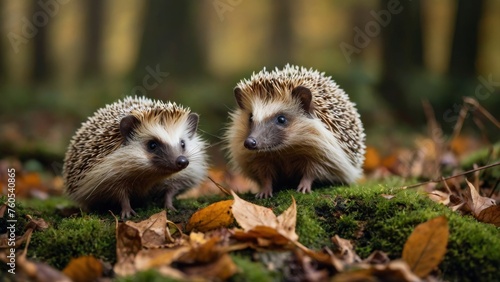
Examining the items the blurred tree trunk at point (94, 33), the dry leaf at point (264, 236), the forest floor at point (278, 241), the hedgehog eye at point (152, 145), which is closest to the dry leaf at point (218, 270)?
the forest floor at point (278, 241)

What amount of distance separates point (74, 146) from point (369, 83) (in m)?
12.0

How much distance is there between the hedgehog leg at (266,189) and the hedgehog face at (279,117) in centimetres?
42

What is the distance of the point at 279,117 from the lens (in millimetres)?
5680

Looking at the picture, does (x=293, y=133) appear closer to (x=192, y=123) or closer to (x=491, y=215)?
(x=192, y=123)

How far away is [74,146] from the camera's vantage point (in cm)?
606

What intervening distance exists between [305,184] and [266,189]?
424mm

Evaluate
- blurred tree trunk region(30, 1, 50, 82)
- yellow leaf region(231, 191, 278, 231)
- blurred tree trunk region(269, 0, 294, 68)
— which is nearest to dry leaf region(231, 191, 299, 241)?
yellow leaf region(231, 191, 278, 231)

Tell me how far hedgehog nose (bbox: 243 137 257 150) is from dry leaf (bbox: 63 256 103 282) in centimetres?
216

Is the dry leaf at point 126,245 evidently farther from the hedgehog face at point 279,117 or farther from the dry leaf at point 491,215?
the dry leaf at point 491,215

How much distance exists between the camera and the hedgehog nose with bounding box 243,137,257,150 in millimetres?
5270

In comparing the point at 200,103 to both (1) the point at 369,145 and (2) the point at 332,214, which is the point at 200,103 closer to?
(1) the point at 369,145

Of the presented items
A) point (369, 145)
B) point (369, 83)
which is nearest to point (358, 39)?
point (369, 83)

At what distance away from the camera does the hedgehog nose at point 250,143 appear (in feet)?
17.3

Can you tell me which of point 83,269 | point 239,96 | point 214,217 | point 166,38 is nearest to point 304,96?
point 239,96
